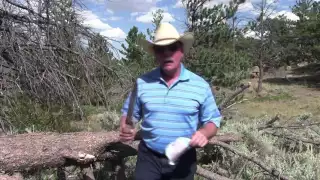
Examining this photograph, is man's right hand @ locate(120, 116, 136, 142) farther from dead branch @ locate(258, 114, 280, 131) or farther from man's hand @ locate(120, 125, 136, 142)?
dead branch @ locate(258, 114, 280, 131)

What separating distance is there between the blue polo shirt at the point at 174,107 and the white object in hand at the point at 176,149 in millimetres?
121

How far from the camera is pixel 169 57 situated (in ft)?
8.41

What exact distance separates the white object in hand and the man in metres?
0.07

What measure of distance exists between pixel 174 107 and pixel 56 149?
64.2 inches

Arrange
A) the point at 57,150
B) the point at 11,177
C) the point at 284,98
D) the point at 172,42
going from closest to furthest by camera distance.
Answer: the point at 172,42 < the point at 11,177 < the point at 57,150 < the point at 284,98

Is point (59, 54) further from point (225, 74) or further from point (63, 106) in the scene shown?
point (225, 74)

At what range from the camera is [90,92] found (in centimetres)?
654

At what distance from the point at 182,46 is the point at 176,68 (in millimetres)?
153

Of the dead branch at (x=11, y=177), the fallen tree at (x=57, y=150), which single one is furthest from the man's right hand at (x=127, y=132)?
the dead branch at (x=11, y=177)

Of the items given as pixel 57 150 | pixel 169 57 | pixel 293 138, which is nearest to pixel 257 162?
pixel 293 138

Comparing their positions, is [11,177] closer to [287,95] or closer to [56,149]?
[56,149]

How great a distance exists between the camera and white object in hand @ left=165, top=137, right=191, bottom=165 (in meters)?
2.46

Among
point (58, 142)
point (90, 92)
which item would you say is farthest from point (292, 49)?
point (58, 142)

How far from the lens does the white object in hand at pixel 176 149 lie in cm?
246
